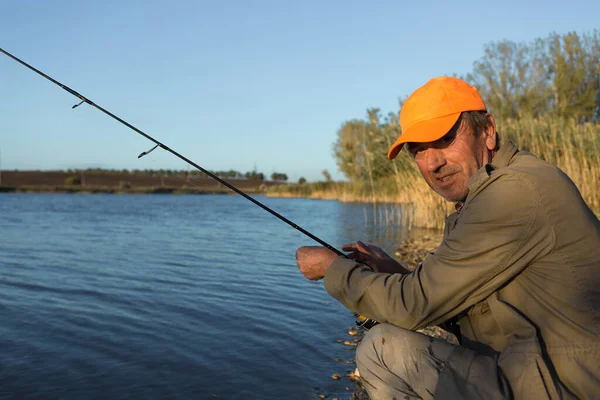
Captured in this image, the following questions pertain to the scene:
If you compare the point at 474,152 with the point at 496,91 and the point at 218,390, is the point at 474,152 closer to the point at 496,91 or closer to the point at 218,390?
the point at 218,390

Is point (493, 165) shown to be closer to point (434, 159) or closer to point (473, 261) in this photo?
point (434, 159)

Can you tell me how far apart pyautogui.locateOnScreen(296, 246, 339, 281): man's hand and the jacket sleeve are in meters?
0.22

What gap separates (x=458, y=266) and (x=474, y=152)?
1.93ft

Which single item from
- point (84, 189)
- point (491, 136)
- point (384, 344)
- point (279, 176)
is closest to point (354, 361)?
point (384, 344)

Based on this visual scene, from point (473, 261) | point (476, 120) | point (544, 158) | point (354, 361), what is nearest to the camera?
point (473, 261)

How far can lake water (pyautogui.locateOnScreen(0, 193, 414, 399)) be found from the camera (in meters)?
4.11

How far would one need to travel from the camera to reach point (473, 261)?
6.04 ft

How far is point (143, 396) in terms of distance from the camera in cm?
388

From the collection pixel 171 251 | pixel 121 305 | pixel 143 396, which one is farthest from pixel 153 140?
pixel 171 251

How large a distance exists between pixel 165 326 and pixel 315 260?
381cm

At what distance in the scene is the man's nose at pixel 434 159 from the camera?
227 cm

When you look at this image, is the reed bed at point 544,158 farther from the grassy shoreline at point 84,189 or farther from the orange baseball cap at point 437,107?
the grassy shoreline at point 84,189

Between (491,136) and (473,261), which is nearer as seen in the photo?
(473,261)

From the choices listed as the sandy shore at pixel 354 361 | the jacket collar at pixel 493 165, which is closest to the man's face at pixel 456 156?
the jacket collar at pixel 493 165
